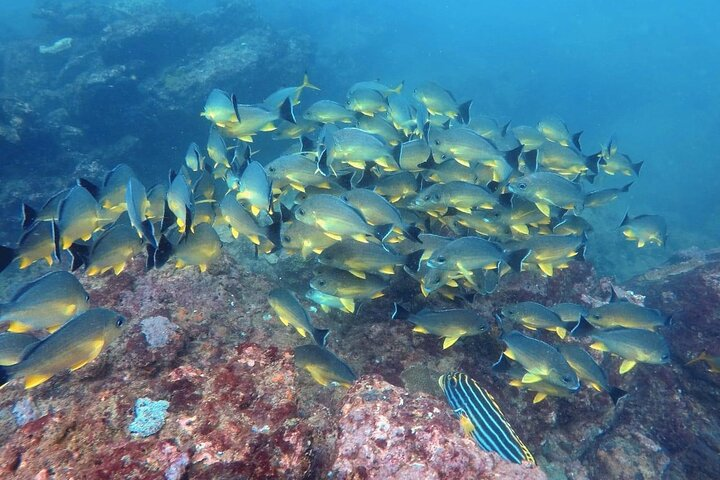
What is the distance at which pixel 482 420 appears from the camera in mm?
3129

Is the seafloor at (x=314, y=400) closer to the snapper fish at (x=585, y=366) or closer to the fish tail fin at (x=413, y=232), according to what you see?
the snapper fish at (x=585, y=366)

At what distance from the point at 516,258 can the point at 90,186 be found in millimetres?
4458

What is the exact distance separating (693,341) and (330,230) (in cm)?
599

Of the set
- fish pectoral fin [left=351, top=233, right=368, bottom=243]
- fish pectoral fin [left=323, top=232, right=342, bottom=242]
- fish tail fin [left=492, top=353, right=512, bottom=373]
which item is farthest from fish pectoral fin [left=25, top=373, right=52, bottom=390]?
fish tail fin [left=492, top=353, right=512, bottom=373]

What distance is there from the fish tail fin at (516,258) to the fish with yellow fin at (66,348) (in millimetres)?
3606

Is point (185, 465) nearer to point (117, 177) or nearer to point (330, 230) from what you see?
point (330, 230)

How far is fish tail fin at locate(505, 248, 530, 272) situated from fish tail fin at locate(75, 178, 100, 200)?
14.2 ft

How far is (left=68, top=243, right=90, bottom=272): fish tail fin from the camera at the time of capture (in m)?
3.42

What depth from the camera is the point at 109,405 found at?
2.71m

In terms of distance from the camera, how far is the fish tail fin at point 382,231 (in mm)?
3960

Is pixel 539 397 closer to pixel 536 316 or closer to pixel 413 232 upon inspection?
pixel 536 316

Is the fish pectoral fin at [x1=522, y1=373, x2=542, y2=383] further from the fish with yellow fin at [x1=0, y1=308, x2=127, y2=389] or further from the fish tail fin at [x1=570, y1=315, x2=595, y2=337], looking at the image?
the fish with yellow fin at [x1=0, y1=308, x2=127, y2=389]

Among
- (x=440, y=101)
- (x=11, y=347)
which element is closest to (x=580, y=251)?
(x=440, y=101)

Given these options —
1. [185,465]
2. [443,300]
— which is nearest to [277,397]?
[185,465]
